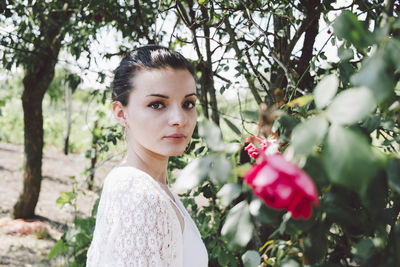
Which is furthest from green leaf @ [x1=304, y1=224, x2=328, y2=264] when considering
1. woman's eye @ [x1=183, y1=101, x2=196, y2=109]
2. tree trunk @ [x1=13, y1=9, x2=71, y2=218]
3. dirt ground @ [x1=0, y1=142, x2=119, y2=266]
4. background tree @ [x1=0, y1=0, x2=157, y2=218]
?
tree trunk @ [x1=13, y1=9, x2=71, y2=218]

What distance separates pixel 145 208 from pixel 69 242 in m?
1.47

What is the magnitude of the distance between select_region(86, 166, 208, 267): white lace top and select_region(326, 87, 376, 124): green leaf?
2.79 ft

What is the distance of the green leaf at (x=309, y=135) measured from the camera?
40cm

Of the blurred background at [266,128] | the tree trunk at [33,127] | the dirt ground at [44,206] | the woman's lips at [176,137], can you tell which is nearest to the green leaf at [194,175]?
the blurred background at [266,128]

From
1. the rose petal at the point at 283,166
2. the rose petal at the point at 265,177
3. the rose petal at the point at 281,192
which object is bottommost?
the rose petal at the point at 281,192

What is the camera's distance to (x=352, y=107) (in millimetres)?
398

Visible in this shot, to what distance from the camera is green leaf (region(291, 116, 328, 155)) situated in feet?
1.31

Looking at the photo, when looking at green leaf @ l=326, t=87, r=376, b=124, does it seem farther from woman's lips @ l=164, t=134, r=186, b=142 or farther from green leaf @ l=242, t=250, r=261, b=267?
woman's lips @ l=164, t=134, r=186, b=142

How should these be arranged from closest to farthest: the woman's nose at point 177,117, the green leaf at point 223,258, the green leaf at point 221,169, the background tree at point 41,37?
the green leaf at point 221,169, the woman's nose at point 177,117, the green leaf at point 223,258, the background tree at point 41,37

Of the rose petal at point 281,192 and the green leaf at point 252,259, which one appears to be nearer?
the rose petal at point 281,192

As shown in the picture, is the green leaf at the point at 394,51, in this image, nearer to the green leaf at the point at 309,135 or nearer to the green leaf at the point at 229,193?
the green leaf at the point at 309,135

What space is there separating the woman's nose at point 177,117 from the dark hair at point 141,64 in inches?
7.2

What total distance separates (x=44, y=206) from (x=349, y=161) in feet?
19.9

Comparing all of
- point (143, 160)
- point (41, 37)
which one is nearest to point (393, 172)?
point (143, 160)
